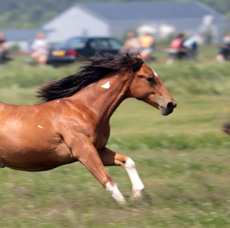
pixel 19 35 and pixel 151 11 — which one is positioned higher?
pixel 151 11

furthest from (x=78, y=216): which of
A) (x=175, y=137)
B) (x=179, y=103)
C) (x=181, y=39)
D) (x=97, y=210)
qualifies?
(x=181, y=39)

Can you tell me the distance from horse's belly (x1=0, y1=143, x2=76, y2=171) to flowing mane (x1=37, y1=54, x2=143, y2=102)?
82 centimetres

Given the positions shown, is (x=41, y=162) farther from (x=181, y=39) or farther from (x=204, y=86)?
(x=181, y=39)

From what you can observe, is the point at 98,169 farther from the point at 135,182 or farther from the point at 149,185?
the point at 149,185

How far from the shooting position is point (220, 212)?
273 inches

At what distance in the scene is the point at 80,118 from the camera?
7293 millimetres

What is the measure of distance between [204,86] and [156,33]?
251 feet

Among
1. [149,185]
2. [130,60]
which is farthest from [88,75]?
[149,185]

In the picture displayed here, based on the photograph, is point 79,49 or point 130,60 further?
point 79,49

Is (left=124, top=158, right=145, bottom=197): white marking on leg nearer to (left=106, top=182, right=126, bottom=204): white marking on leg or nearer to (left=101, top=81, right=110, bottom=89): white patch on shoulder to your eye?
(left=106, top=182, right=126, bottom=204): white marking on leg

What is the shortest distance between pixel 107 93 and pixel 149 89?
48 centimetres

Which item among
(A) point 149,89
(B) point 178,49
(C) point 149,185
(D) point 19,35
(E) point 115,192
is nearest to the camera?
(E) point 115,192

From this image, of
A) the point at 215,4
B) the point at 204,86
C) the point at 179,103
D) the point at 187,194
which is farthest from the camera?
the point at 215,4

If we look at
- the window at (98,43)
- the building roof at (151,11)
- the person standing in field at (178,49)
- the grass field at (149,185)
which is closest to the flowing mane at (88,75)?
the grass field at (149,185)
